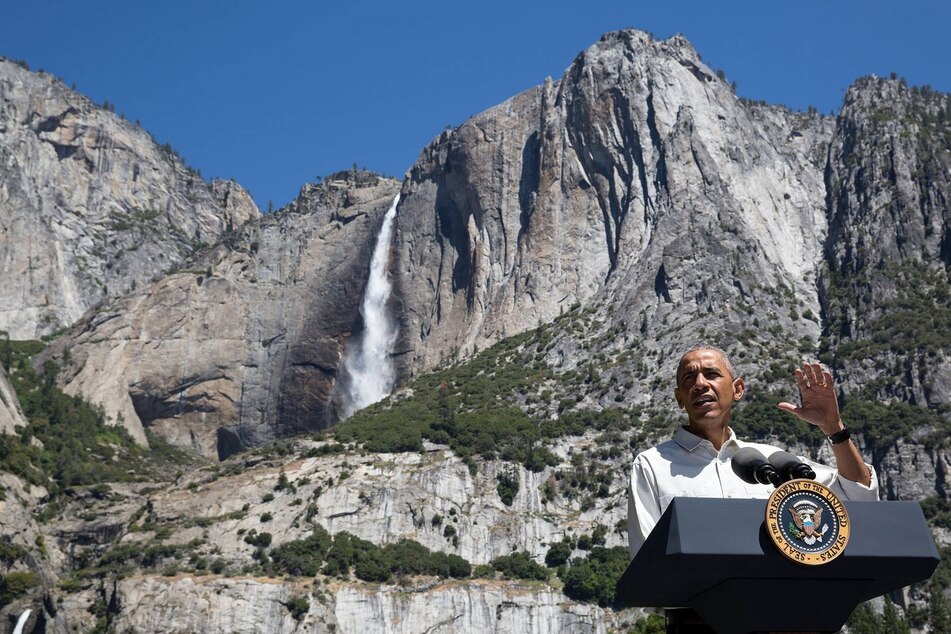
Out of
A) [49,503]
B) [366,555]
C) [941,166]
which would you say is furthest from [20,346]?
[941,166]

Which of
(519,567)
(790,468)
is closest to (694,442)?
(790,468)

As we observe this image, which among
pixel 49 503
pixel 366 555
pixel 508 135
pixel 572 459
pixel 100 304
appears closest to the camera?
pixel 366 555

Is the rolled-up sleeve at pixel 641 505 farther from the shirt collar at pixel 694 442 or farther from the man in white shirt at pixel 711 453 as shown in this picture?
the shirt collar at pixel 694 442

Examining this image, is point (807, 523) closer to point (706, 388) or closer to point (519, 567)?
point (706, 388)

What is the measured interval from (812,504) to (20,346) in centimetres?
12365

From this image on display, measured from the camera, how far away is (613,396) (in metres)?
86.7

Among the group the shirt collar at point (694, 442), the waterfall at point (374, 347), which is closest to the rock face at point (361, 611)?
the waterfall at point (374, 347)

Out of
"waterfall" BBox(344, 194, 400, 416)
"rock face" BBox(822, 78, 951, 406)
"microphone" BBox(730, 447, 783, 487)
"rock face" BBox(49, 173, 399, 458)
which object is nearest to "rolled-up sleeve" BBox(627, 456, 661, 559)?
"microphone" BBox(730, 447, 783, 487)

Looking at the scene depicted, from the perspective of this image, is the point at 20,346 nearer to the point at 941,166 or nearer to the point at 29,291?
the point at 29,291

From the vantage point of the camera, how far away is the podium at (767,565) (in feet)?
18.6

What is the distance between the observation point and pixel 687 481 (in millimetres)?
6695

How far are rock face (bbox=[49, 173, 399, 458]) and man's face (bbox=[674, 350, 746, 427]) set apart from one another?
109 m

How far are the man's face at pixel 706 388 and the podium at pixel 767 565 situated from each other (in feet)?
3.77

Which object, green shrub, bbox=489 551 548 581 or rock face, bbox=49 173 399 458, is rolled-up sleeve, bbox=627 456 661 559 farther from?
rock face, bbox=49 173 399 458
